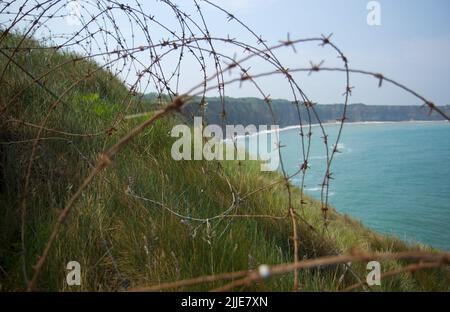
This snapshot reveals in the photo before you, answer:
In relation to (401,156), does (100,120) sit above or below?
above

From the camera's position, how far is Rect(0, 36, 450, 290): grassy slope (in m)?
1.95

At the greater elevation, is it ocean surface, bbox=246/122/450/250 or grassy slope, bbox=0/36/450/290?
grassy slope, bbox=0/36/450/290

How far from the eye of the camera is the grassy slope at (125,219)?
1.95 meters

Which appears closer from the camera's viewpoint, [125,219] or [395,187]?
[125,219]

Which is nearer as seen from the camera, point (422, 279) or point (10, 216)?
point (10, 216)

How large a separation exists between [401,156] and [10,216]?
339 feet

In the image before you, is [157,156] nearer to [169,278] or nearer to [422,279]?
[169,278]

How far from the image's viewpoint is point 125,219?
2357 millimetres

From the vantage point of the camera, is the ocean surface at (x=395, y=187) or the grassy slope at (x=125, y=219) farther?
the ocean surface at (x=395, y=187)

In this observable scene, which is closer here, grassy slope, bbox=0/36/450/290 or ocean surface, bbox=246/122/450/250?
grassy slope, bbox=0/36/450/290

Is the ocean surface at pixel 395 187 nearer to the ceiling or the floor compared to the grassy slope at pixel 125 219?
nearer to the floor

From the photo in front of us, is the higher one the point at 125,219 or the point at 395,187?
the point at 125,219

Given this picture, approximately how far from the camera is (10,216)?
209 centimetres

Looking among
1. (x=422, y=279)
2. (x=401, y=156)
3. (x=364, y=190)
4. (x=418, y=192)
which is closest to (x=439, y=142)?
(x=401, y=156)
